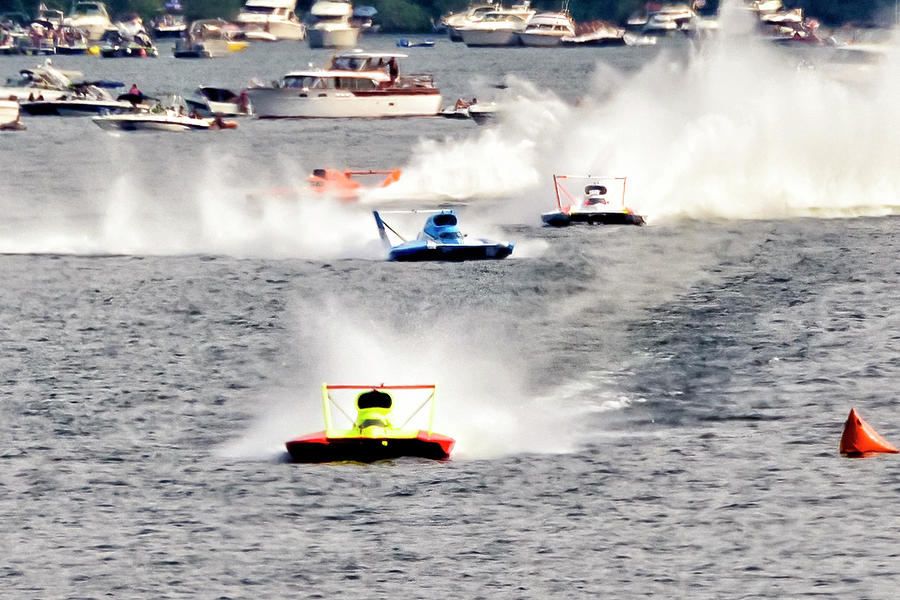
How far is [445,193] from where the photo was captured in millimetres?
70625

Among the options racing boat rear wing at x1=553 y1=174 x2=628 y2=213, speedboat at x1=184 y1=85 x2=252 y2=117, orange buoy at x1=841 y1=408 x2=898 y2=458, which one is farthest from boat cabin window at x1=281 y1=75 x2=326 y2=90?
orange buoy at x1=841 y1=408 x2=898 y2=458

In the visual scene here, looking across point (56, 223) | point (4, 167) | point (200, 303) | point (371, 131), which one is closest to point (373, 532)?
point (200, 303)

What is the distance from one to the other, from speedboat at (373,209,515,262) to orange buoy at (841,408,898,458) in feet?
67.6

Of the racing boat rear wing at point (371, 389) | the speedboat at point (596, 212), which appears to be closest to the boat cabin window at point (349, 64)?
the speedboat at point (596, 212)

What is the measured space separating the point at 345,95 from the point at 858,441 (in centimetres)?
8293

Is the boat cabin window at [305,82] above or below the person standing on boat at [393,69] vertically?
below

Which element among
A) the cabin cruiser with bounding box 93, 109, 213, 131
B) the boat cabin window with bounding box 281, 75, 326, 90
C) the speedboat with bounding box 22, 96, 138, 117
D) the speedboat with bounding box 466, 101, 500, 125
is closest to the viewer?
the cabin cruiser with bounding box 93, 109, 213, 131

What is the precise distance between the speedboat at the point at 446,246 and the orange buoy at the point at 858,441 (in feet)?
67.6

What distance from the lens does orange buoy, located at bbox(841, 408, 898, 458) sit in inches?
1070

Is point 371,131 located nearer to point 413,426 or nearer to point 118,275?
point 118,275

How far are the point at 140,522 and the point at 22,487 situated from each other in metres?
2.80

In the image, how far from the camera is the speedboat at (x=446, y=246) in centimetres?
4700

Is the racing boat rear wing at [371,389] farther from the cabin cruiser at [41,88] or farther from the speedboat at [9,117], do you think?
the cabin cruiser at [41,88]

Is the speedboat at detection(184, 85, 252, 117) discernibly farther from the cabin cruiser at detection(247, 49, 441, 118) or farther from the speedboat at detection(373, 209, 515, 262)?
the speedboat at detection(373, 209, 515, 262)
